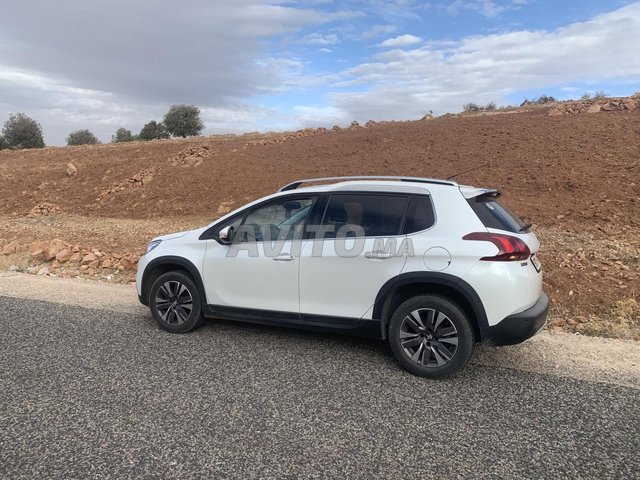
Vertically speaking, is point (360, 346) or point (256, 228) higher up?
point (256, 228)

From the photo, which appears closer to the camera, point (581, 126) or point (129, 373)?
point (129, 373)

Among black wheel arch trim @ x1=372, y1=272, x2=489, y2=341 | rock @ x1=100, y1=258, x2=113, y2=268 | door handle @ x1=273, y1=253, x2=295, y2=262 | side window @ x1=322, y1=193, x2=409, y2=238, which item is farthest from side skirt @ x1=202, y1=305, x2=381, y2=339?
rock @ x1=100, y1=258, x2=113, y2=268

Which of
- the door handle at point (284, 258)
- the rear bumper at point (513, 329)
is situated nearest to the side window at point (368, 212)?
the door handle at point (284, 258)

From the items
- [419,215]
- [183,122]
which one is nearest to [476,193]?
[419,215]

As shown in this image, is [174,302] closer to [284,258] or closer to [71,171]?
[284,258]

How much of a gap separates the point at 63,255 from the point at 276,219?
6793 mm

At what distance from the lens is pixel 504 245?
13.9 feet

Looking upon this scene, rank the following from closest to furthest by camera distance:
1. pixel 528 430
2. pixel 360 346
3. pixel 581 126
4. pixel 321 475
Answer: pixel 321 475
pixel 528 430
pixel 360 346
pixel 581 126

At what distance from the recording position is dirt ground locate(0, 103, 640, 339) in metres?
8.02

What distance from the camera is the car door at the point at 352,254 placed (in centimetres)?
459

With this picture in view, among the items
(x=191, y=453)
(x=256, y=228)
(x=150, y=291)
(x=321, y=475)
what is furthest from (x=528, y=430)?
(x=150, y=291)

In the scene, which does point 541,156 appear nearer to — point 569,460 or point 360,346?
point 360,346

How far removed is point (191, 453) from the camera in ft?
10.6

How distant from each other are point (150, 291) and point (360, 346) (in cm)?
249
